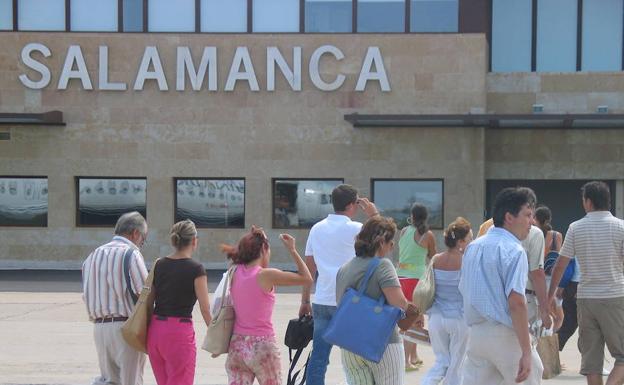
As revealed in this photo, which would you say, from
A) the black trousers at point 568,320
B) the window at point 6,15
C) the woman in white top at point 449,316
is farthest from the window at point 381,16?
the woman in white top at point 449,316

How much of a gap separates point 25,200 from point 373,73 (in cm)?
861

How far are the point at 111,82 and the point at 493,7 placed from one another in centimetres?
913

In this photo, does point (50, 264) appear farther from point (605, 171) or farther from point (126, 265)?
point (126, 265)

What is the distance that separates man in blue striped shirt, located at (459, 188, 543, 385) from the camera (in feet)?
16.5

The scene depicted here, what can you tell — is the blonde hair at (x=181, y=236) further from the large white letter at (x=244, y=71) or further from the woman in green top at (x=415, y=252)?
the large white letter at (x=244, y=71)

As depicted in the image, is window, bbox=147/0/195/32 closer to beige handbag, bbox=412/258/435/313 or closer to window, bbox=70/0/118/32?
window, bbox=70/0/118/32

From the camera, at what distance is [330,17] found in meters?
19.5

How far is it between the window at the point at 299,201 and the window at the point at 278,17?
11.4 ft

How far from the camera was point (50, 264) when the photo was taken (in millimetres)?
19750

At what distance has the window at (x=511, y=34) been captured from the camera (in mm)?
20156

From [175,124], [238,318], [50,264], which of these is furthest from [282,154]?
[238,318]

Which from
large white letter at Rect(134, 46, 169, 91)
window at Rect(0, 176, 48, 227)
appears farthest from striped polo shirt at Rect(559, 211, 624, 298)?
window at Rect(0, 176, 48, 227)

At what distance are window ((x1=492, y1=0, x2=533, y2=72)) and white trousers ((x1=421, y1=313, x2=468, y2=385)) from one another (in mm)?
14058

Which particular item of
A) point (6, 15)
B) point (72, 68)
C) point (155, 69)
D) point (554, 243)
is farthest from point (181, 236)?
Answer: point (6, 15)
